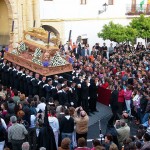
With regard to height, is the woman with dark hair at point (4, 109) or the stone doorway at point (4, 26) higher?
the stone doorway at point (4, 26)

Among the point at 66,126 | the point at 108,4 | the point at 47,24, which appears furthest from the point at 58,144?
the point at 108,4

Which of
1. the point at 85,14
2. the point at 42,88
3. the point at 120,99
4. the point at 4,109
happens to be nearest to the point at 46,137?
the point at 4,109

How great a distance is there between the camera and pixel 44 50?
19188mm

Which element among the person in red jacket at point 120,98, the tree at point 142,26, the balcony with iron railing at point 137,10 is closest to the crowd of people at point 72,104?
the person in red jacket at point 120,98

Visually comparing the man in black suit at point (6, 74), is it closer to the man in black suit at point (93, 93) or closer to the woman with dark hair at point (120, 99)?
the man in black suit at point (93, 93)

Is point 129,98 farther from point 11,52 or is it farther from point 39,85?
point 11,52

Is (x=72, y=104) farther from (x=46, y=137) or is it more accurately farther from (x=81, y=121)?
(x=46, y=137)

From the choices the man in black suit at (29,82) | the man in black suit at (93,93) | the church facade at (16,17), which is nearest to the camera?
the man in black suit at (93,93)

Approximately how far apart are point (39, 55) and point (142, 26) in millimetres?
13119

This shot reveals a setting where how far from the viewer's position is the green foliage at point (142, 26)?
29.8 metres

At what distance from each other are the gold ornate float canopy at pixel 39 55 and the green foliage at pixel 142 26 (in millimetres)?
11234

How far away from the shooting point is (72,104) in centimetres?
1638

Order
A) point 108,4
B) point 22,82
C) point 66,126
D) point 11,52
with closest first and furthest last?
point 66,126 < point 22,82 < point 11,52 < point 108,4

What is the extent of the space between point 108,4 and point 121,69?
14.2 m
